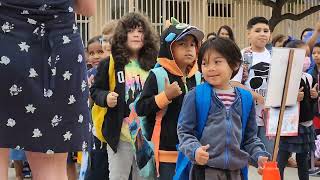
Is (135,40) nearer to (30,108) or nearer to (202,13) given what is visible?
(30,108)

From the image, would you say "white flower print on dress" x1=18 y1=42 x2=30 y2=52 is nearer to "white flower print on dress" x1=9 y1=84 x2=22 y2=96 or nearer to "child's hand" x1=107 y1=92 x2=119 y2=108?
"white flower print on dress" x1=9 y1=84 x2=22 y2=96

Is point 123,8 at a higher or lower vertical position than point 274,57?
higher

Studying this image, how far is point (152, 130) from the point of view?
15.1ft

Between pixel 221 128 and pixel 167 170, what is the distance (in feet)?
3.18

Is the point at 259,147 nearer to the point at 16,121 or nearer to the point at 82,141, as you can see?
the point at 82,141

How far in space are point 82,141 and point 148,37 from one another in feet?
9.03

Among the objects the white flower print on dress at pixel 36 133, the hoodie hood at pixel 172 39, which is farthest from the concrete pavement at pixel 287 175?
the white flower print on dress at pixel 36 133

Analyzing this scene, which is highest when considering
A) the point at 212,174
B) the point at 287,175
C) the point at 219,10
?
the point at 219,10

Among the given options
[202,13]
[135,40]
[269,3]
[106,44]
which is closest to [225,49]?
[135,40]

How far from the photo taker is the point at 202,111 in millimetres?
3639

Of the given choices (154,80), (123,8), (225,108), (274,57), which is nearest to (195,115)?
(225,108)

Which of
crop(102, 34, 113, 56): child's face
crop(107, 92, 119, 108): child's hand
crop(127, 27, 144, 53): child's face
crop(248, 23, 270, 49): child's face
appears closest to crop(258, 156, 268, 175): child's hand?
crop(107, 92, 119, 108): child's hand

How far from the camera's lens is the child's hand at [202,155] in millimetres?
3373

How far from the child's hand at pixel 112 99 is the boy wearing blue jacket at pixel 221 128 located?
1.41 metres
